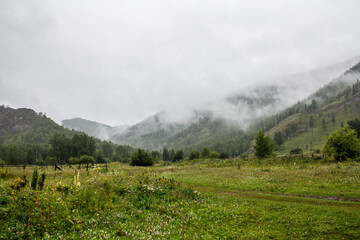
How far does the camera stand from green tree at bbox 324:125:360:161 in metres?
38.6

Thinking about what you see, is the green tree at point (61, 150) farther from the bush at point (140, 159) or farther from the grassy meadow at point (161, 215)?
the grassy meadow at point (161, 215)

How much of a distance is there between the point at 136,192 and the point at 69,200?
17.4ft

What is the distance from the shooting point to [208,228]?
1073 cm

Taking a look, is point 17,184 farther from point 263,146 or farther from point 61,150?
point 61,150

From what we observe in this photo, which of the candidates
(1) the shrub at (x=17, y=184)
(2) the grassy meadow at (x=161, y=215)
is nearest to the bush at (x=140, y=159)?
(2) the grassy meadow at (x=161, y=215)

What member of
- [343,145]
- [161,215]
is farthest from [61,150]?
[343,145]

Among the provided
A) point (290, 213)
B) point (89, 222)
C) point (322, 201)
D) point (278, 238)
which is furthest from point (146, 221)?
point (322, 201)

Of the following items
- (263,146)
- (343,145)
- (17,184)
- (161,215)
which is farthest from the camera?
(263,146)

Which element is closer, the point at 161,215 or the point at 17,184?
the point at 161,215

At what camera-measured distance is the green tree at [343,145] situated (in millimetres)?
38594

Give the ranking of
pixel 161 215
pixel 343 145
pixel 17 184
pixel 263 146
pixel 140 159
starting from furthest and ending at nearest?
1. pixel 140 159
2. pixel 263 146
3. pixel 343 145
4. pixel 17 184
5. pixel 161 215

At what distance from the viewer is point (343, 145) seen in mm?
39281

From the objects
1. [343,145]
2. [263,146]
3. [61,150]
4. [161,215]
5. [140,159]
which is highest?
[61,150]

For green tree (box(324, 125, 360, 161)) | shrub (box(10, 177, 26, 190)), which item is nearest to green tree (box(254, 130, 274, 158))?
green tree (box(324, 125, 360, 161))
